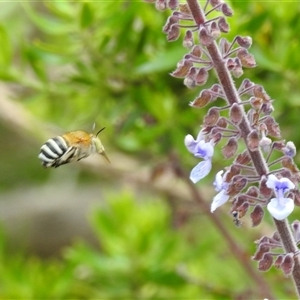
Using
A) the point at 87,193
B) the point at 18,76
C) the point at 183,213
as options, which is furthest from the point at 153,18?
the point at 87,193

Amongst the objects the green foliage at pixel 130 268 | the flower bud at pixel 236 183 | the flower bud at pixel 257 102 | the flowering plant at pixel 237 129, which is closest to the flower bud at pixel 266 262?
the flowering plant at pixel 237 129

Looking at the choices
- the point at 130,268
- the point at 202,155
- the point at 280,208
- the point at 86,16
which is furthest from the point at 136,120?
the point at 280,208

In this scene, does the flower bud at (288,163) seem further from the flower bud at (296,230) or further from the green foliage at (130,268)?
the green foliage at (130,268)

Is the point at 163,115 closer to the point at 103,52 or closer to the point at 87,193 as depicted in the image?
the point at 103,52

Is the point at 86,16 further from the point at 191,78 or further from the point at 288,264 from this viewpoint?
the point at 288,264

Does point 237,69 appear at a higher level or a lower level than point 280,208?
higher

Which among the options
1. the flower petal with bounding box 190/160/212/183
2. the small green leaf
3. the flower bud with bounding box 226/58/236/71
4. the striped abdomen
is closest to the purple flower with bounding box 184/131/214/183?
the flower petal with bounding box 190/160/212/183
